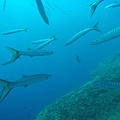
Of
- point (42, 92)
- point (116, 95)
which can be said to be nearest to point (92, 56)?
point (42, 92)

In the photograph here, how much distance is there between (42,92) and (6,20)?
83.9ft

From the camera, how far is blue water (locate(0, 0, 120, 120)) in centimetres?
4688

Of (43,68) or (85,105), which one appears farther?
(43,68)

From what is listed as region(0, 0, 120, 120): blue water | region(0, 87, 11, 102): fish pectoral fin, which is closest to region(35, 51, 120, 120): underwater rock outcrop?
region(0, 87, 11, 102): fish pectoral fin

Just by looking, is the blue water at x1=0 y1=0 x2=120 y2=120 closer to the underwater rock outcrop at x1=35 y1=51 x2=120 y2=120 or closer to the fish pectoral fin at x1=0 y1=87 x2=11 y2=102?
the underwater rock outcrop at x1=35 y1=51 x2=120 y2=120

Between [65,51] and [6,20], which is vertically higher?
[6,20]

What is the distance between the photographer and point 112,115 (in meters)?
5.84

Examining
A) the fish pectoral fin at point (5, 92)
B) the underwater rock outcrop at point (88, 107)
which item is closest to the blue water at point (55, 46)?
the underwater rock outcrop at point (88, 107)

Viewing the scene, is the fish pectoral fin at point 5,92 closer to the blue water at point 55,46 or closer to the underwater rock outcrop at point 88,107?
the underwater rock outcrop at point 88,107

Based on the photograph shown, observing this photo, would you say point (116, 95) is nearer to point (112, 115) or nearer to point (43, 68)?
point (112, 115)

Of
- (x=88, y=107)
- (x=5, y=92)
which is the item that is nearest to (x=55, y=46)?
(x=88, y=107)

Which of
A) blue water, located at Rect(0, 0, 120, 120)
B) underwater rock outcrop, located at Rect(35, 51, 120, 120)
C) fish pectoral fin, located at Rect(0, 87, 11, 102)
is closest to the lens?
fish pectoral fin, located at Rect(0, 87, 11, 102)

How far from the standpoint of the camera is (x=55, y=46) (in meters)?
56.6

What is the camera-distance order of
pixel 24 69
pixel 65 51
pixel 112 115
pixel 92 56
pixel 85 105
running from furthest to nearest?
pixel 24 69 → pixel 65 51 → pixel 92 56 → pixel 85 105 → pixel 112 115
